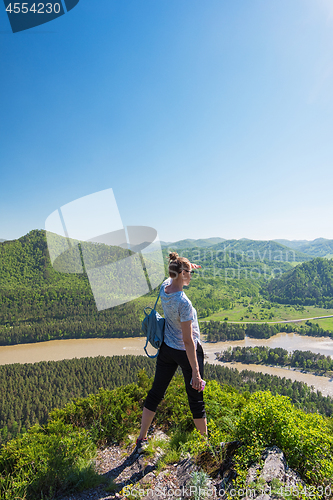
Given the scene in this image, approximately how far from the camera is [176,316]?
2215 millimetres

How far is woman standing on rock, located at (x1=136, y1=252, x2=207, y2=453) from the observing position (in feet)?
7.04

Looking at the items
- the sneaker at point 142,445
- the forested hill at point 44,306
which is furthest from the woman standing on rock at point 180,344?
the forested hill at point 44,306

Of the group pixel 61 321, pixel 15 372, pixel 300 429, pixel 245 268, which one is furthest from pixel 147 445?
pixel 245 268

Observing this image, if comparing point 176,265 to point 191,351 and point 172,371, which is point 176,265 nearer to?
point 191,351

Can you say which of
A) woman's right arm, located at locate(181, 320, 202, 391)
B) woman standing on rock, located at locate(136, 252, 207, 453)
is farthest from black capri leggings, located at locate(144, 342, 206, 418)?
woman's right arm, located at locate(181, 320, 202, 391)

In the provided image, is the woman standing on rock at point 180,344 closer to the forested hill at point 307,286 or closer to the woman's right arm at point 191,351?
the woman's right arm at point 191,351

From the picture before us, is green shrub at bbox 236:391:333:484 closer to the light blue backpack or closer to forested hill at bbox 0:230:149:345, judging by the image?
the light blue backpack

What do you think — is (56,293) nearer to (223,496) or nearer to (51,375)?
(51,375)

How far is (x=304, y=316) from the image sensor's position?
96.2 meters

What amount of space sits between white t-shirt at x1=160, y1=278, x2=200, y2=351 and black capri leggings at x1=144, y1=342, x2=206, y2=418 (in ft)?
0.27

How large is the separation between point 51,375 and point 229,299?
8794 cm

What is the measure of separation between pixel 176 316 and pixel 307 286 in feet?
473

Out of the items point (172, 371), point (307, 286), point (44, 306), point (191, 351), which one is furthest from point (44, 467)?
point (307, 286)

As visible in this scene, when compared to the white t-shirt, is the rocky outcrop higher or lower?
lower
